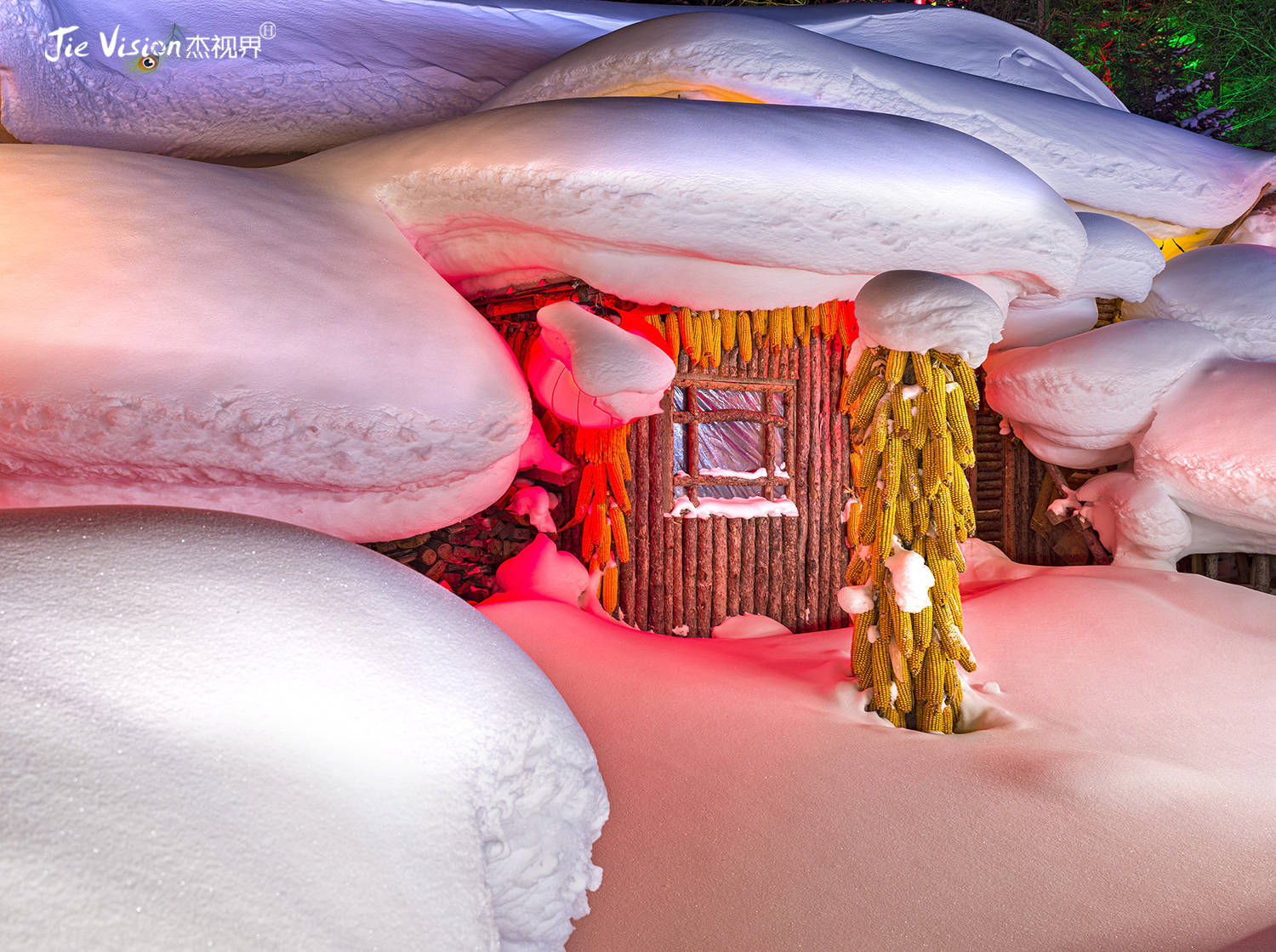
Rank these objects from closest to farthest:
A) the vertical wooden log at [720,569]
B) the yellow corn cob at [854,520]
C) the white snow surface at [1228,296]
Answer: the yellow corn cob at [854,520] < the vertical wooden log at [720,569] < the white snow surface at [1228,296]

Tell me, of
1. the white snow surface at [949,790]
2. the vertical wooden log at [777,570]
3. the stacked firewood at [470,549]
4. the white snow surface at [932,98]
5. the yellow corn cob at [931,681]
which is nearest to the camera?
the white snow surface at [949,790]

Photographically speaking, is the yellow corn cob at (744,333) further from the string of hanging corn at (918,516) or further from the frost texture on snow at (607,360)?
the string of hanging corn at (918,516)

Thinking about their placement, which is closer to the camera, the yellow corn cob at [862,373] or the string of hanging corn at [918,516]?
the string of hanging corn at [918,516]

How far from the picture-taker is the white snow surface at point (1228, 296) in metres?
5.70

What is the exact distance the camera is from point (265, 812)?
1.48 meters

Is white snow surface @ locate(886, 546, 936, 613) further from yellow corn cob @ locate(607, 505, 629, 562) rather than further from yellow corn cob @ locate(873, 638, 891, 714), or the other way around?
yellow corn cob @ locate(607, 505, 629, 562)

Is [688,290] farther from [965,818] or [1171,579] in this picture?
[1171,579]

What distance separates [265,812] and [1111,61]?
1101 centimetres

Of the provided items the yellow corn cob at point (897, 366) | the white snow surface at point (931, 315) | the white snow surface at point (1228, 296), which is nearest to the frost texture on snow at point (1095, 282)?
the white snow surface at point (1228, 296)

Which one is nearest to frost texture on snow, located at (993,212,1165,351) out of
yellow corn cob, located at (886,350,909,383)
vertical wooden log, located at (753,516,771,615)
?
yellow corn cob, located at (886,350,909,383)

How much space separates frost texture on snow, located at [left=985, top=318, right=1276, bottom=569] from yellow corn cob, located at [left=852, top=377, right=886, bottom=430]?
2.45m

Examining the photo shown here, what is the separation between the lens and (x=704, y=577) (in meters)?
5.23

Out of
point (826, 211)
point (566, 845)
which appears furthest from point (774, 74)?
point (566, 845)

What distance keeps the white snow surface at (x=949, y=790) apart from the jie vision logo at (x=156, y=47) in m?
3.93
